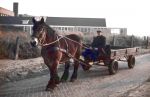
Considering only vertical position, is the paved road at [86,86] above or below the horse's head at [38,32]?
below

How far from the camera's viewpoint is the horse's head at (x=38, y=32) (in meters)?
10.1

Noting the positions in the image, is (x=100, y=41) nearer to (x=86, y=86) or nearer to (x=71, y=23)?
(x=86, y=86)

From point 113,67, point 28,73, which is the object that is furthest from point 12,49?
point 113,67

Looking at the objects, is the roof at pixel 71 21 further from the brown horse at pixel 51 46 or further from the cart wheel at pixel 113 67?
the brown horse at pixel 51 46

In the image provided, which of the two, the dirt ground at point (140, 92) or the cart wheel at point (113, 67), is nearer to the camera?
the dirt ground at point (140, 92)

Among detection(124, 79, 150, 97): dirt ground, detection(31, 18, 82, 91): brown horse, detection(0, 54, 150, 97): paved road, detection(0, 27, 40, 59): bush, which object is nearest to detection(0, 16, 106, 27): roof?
detection(0, 27, 40, 59): bush

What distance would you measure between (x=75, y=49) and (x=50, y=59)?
2.02 m

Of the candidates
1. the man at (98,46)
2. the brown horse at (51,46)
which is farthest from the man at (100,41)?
the brown horse at (51,46)

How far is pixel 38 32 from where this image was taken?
33.6ft

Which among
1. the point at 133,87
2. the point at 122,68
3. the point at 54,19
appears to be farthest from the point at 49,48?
the point at 54,19

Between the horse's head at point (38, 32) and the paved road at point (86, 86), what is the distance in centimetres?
168

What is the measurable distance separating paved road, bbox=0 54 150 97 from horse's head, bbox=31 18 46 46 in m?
1.68

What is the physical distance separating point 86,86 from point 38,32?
112 inches

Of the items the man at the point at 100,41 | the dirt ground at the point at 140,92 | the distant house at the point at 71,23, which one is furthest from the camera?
the distant house at the point at 71,23
